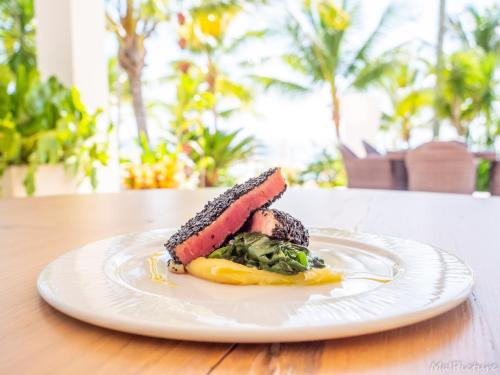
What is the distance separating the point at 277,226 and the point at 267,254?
0.04m

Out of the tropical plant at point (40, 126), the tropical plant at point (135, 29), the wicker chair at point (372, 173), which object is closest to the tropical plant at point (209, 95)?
the tropical plant at point (135, 29)

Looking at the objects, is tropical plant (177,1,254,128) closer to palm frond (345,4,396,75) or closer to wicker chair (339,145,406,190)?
palm frond (345,4,396,75)

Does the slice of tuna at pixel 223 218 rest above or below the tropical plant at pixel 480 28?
below

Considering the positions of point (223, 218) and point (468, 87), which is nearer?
point (223, 218)

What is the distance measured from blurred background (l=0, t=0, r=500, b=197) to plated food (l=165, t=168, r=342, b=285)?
423 cm

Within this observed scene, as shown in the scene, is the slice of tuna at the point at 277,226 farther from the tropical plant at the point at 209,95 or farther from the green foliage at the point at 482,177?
the green foliage at the point at 482,177

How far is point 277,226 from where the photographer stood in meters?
0.54

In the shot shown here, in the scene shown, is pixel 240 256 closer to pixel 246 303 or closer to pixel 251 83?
pixel 246 303

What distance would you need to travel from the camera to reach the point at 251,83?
12.6m

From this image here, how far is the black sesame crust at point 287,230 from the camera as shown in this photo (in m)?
0.54

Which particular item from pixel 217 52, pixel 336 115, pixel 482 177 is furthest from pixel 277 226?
pixel 217 52

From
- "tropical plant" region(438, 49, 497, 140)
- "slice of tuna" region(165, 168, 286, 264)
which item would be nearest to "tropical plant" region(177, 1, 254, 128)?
"tropical plant" region(438, 49, 497, 140)

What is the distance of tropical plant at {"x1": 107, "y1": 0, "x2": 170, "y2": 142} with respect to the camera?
27.8ft

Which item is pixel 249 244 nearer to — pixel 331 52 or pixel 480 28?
pixel 331 52
